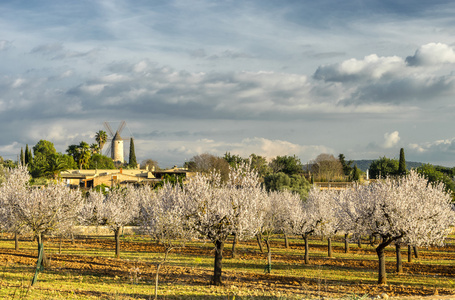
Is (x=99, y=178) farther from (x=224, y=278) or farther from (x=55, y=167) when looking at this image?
(x=224, y=278)

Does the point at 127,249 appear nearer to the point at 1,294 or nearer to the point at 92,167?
the point at 1,294

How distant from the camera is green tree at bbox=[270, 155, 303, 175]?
146 m

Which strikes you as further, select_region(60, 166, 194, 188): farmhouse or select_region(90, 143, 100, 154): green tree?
select_region(90, 143, 100, 154): green tree

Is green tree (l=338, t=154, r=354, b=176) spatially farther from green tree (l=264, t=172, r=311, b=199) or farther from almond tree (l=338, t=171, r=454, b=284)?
almond tree (l=338, t=171, r=454, b=284)

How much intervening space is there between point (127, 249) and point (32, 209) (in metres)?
19.6

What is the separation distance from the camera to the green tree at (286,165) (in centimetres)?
14562

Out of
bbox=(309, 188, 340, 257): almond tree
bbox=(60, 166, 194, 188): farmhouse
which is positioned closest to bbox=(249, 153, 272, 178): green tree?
bbox=(60, 166, 194, 188): farmhouse

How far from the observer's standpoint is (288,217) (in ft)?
164

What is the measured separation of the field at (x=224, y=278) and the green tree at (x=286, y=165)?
312 ft

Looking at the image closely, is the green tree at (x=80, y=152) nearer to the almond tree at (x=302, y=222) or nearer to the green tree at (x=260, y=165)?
the green tree at (x=260, y=165)

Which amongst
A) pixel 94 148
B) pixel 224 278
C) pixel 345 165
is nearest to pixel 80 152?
pixel 94 148

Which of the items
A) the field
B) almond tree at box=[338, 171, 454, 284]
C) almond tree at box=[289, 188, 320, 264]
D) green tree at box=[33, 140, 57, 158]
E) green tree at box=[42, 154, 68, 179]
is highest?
green tree at box=[33, 140, 57, 158]

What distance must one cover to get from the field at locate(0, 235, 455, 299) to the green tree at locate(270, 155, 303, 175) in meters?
95.0

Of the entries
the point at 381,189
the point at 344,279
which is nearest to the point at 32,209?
the point at 344,279
